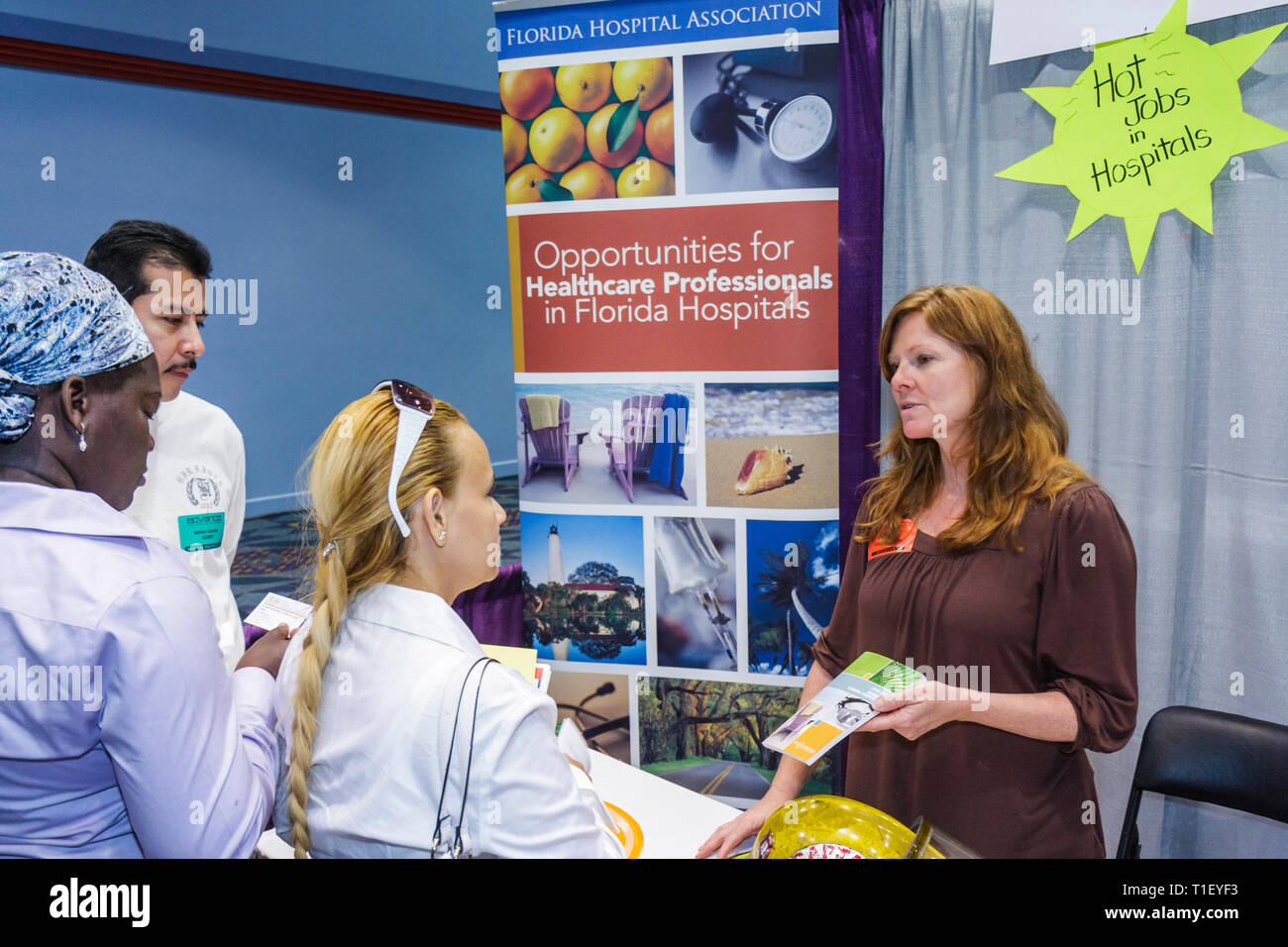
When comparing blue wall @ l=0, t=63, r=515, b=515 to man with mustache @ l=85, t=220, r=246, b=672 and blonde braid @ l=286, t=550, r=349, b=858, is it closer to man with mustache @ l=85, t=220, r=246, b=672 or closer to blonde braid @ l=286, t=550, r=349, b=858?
man with mustache @ l=85, t=220, r=246, b=672

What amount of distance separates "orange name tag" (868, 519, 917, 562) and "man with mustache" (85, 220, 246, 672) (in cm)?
173

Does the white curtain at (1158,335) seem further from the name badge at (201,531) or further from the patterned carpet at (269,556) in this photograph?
the patterned carpet at (269,556)

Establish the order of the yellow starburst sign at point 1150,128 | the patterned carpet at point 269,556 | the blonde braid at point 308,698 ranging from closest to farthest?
the blonde braid at point 308,698 < the yellow starburst sign at point 1150,128 < the patterned carpet at point 269,556

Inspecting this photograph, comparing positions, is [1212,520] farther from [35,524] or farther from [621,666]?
[35,524]

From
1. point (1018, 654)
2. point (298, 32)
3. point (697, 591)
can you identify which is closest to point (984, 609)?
point (1018, 654)

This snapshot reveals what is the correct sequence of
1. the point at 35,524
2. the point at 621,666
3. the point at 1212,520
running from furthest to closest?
the point at 621,666, the point at 1212,520, the point at 35,524

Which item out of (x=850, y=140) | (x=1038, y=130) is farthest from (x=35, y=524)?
(x=1038, y=130)

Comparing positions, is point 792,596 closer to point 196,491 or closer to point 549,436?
point 549,436

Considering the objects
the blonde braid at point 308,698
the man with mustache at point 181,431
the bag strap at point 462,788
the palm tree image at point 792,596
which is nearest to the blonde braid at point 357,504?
the blonde braid at point 308,698

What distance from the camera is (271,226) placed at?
287 inches

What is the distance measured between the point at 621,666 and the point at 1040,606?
186cm

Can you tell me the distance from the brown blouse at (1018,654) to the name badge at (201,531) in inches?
77.2

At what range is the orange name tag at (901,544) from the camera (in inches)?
80.8

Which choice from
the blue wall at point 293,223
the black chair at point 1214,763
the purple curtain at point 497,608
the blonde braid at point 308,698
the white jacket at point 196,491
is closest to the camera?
the blonde braid at point 308,698
